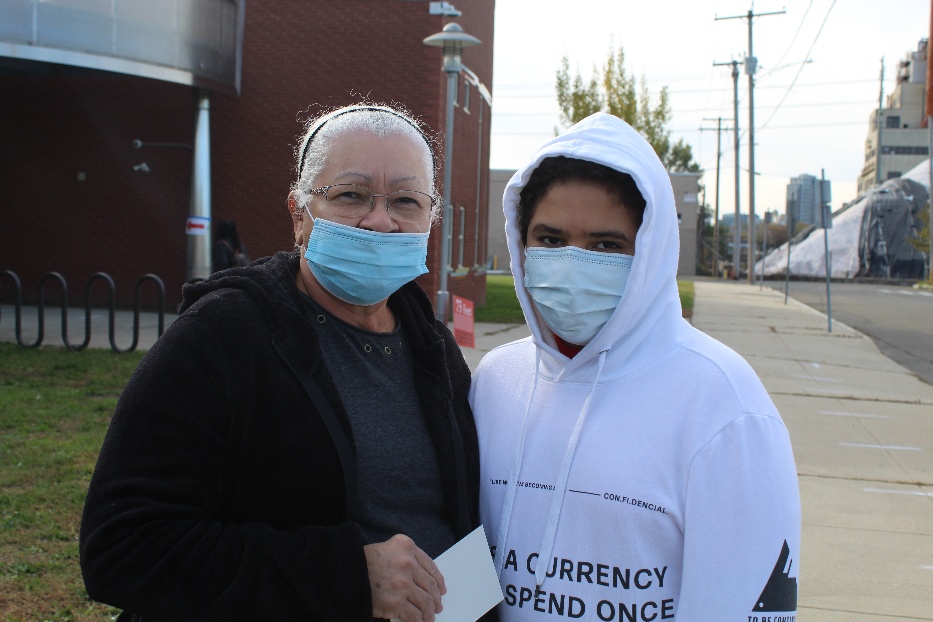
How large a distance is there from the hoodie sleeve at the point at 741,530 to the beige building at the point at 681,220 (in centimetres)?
5044

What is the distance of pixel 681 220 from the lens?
175ft

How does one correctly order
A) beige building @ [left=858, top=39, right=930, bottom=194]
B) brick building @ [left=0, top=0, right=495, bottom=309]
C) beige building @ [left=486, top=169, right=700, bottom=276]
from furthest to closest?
1. beige building @ [left=858, top=39, right=930, bottom=194]
2. beige building @ [left=486, top=169, right=700, bottom=276]
3. brick building @ [left=0, top=0, right=495, bottom=309]

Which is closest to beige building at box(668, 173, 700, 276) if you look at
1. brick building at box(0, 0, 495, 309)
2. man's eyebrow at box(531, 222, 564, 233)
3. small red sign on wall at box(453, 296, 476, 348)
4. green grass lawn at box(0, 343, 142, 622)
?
brick building at box(0, 0, 495, 309)

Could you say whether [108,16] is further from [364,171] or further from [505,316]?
[364,171]

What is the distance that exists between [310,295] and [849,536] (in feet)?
14.7

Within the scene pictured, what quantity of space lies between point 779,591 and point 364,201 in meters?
1.27

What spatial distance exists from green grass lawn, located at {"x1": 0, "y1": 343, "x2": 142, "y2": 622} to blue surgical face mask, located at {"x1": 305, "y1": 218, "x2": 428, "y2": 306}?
2.49m

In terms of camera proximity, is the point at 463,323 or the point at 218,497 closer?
the point at 218,497

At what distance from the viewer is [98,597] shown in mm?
1670

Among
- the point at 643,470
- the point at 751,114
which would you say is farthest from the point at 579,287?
the point at 751,114

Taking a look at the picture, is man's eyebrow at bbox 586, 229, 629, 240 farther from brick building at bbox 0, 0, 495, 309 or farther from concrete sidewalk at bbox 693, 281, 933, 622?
brick building at bbox 0, 0, 495, 309

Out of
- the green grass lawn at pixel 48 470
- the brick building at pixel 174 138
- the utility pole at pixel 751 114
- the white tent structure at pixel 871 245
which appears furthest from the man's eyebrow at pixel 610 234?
the white tent structure at pixel 871 245

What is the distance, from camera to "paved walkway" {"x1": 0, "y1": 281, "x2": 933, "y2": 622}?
4539 millimetres

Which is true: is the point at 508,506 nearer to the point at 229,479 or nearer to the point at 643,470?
the point at 643,470
